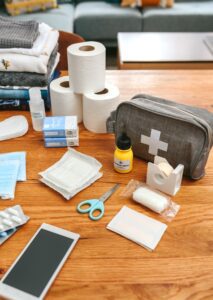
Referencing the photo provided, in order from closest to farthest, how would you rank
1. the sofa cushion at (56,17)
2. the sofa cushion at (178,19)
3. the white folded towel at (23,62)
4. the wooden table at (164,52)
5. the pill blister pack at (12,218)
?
the pill blister pack at (12,218) → the white folded towel at (23,62) → the wooden table at (164,52) → the sofa cushion at (56,17) → the sofa cushion at (178,19)

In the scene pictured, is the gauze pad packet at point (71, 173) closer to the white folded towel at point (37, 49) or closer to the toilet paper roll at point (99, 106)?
the toilet paper roll at point (99, 106)

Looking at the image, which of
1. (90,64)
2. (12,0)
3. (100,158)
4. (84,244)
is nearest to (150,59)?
(90,64)

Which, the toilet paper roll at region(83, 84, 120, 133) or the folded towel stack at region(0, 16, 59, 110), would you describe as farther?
the folded towel stack at region(0, 16, 59, 110)

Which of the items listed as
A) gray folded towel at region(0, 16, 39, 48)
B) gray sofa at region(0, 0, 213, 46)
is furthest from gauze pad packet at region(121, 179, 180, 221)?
gray sofa at region(0, 0, 213, 46)

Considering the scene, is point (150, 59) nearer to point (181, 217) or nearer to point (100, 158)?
point (100, 158)

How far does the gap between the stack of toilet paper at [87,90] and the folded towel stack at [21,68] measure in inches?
3.3

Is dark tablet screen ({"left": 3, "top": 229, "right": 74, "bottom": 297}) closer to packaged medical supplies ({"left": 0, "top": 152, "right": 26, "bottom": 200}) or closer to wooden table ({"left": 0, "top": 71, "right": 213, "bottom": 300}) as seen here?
wooden table ({"left": 0, "top": 71, "right": 213, "bottom": 300})

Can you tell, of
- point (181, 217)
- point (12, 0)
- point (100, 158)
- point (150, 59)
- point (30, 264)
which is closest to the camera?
point (30, 264)

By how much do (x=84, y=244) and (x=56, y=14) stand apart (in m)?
2.46

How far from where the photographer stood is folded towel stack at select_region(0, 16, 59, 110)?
3.22 ft

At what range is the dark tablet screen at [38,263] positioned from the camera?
0.54 meters

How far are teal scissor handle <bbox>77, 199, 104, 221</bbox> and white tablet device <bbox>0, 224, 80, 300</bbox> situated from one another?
2.5 inches

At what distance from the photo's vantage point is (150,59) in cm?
171

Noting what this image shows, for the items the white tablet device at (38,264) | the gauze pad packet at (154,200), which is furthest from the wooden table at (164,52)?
the white tablet device at (38,264)
